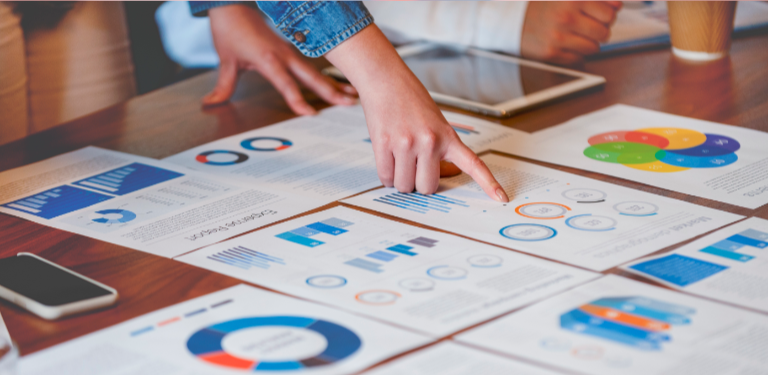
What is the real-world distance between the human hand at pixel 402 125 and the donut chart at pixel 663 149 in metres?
0.20

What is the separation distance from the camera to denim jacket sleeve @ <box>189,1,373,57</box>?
820mm

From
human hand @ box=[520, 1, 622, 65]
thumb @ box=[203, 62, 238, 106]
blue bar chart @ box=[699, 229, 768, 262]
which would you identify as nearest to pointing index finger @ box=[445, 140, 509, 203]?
blue bar chart @ box=[699, 229, 768, 262]

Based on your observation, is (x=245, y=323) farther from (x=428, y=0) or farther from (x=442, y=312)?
(x=428, y=0)

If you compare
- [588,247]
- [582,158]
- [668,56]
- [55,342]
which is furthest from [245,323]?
[668,56]

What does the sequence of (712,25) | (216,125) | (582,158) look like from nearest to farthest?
(582,158) → (216,125) → (712,25)

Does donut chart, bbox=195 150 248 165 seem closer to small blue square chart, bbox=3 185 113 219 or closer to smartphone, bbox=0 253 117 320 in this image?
small blue square chart, bbox=3 185 113 219

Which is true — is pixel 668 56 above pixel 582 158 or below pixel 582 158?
above

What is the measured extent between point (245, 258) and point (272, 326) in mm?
133

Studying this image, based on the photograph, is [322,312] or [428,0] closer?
[322,312]

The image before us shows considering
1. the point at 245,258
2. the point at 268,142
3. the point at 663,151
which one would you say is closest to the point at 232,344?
the point at 245,258

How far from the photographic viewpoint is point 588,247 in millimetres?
677

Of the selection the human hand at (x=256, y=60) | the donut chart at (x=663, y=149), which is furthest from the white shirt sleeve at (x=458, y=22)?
the donut chart at (x=663, y=149)

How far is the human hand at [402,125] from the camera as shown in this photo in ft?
2.61

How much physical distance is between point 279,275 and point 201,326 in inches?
3.8
